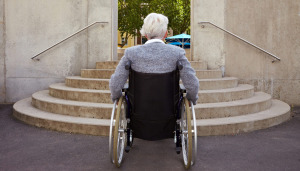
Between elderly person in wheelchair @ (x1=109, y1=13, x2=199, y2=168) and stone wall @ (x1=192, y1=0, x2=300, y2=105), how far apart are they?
14.4 ft

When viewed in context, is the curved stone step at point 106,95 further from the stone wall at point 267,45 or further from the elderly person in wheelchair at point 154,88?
the elderly person in wheelchair at point 154,88

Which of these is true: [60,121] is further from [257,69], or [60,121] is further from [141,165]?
[257,69]

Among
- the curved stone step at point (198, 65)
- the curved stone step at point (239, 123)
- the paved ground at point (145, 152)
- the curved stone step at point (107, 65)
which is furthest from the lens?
the curved stone step at point (198, 65)

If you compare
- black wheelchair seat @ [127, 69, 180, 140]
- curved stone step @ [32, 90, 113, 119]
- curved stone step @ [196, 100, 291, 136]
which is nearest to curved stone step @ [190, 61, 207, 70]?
curved stone step @ [196, 100, 291, 136]

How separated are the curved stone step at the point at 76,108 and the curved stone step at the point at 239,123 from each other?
1.44m

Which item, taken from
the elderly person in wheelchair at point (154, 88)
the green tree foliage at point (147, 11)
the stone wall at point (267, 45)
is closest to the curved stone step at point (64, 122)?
the elderly person in wheelchair at point (154, 88)

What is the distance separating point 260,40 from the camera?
702cm

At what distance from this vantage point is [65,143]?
3.75 m

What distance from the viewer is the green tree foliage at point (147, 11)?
67.7ft

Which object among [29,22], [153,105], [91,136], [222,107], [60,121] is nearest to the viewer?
[153,105]

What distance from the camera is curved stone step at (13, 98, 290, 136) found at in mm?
4117

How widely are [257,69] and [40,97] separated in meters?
4.88

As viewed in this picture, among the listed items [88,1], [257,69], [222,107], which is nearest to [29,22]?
[88,1]

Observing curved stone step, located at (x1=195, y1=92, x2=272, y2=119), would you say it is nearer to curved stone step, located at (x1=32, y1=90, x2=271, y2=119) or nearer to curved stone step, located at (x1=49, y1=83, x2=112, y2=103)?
curved stone step, located at (x1=32, y1=90, x2=271, y2=119)
